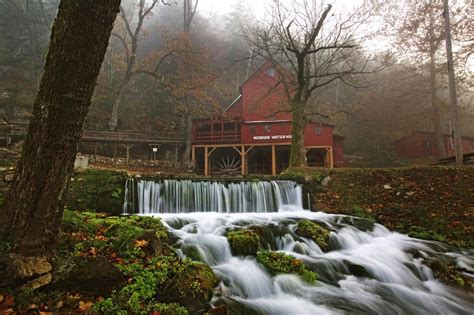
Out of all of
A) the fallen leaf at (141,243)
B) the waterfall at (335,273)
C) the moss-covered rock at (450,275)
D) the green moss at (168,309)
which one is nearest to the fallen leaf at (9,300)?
the green moss at (168,309)

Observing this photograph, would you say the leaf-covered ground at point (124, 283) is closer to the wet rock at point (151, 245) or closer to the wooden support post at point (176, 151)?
the wet rock at point (151, 245)

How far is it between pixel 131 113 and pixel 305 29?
69.7ft

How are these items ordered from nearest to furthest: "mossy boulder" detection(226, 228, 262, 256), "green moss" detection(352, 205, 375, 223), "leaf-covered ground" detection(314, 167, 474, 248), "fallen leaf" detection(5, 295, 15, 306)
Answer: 1. "fallen leaf" detection(5, 295, 15, 306)
2. "mossy boulder" detection(226, 228, 262, 256)
3. "leaf-covered ground" detection(314, 167, 474, 248)
4. "green moss" detection(352, 205, 375, 223)

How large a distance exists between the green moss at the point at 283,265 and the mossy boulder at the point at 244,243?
0.21 m

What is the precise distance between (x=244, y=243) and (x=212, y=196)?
17.3 ft

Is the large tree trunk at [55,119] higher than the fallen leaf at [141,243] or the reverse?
higher

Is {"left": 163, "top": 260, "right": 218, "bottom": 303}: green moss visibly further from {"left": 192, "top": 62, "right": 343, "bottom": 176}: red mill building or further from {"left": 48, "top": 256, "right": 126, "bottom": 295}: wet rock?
{"left": 192, "top": 62, "right": 343, "bottom": 176}: red mill building

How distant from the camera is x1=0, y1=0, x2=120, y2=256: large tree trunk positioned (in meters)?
3.27

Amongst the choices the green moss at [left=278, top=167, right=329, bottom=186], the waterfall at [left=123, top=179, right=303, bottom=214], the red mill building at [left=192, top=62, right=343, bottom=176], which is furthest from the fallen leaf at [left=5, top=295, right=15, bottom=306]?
the red mill building at [left=192, top=62, right=343, bottom=176]

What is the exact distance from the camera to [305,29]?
1545 cm

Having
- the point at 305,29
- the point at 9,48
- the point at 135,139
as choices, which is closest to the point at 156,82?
the point at 135,139

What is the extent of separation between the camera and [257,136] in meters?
25.8

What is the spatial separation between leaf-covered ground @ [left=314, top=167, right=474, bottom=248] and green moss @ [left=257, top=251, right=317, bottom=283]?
4533mm

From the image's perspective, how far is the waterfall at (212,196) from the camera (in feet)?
32.2
